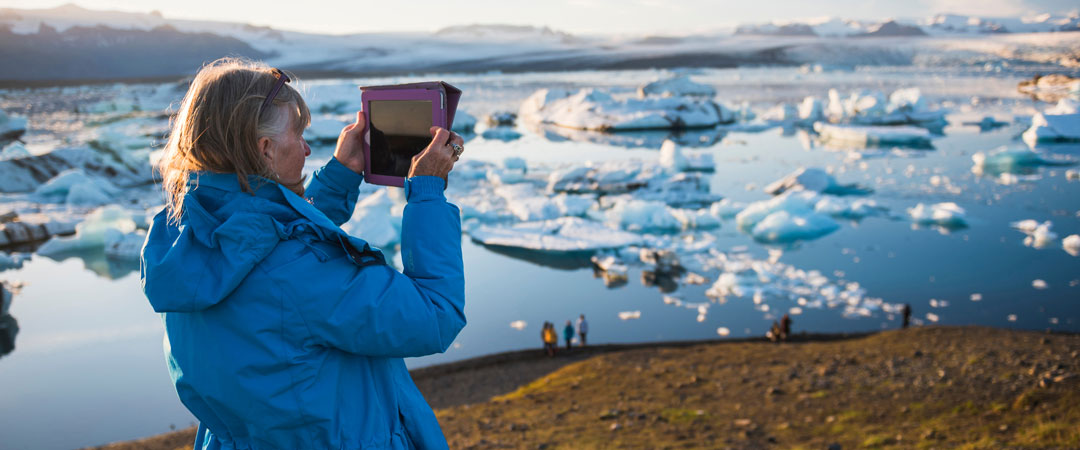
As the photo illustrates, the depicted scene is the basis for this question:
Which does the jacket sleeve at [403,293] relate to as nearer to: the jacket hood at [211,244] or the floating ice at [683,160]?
the jacket hood at [211,244]

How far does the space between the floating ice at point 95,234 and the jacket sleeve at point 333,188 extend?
37.9ft

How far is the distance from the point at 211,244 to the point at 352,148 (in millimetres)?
409

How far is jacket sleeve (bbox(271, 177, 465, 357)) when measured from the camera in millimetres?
891

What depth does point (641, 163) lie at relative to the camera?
626 inches

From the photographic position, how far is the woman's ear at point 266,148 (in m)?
0.94

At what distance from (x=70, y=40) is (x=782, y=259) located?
2089 inches

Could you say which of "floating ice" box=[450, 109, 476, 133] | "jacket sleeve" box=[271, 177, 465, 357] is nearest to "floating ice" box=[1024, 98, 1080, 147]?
"floating ice" box=[450, 109, 476, 133]

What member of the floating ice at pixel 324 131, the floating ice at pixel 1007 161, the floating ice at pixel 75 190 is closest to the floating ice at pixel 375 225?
the floating ice at pixel 75 190

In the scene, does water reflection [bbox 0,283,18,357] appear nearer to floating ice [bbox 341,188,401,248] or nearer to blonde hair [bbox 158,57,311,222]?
floating ice [bbox 341,188,401,248]

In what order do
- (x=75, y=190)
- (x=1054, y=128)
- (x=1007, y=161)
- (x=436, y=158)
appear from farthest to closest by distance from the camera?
1. (x=1054, y=128)
2. (x=1007, y=161)
3. (x=75, y=190)
4. (x=436, y=158)

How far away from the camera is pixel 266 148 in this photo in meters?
0.95

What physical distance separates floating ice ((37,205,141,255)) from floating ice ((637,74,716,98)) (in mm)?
23316

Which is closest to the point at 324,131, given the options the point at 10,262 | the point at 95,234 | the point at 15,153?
the point at 15,153

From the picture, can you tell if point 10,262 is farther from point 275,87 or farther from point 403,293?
point 403,293
